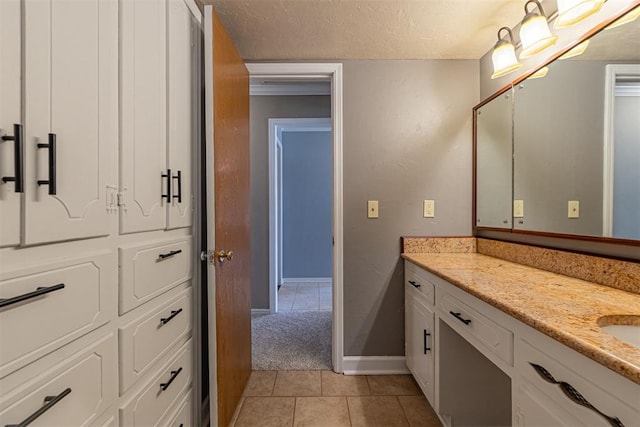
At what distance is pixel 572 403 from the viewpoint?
68cm

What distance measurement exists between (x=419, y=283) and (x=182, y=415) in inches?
53.8

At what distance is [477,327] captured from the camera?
A: 1104 millimetres

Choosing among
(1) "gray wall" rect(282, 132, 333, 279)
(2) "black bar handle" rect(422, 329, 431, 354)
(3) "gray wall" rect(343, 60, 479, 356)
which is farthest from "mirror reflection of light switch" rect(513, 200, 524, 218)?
(1) "gray wall" rect(282, 132, 333, 279)

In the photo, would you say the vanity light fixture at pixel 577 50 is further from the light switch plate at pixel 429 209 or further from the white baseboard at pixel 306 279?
the white baseboard at pixel 306 279

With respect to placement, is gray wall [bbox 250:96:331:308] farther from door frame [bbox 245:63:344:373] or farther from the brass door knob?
the brass door knob

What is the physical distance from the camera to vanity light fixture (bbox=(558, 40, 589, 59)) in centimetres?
118

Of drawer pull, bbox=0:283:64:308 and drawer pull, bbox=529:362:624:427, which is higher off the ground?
drawer pull, bbox=0:283:64:308

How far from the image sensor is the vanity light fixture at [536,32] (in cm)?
128

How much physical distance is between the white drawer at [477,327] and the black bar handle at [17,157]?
1344 millimetres

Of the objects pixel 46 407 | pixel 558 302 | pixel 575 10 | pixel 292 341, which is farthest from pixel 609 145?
pixel 292 341

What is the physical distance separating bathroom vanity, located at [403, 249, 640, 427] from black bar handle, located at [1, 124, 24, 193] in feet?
4.05

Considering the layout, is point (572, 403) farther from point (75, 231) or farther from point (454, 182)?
point (454, 182)

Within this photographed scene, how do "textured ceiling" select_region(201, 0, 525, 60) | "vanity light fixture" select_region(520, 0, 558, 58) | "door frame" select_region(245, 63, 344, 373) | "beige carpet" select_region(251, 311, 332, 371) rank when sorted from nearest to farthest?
"vanity light fixture" select_region(520, 0, 558, 58), "textured ceiling" select_region(201, 0, 525, 60), "door frame" select_region(245, 63, 344, 373), "beige carpet" select_region(251, 311, 332, 371)

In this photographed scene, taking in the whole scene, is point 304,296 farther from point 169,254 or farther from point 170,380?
point 169,254
